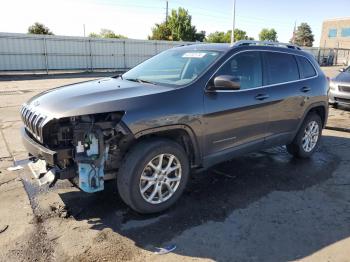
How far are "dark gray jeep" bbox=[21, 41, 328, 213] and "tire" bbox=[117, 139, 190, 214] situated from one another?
0.4 inches

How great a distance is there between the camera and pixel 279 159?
19.2 ft

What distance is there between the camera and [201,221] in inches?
146

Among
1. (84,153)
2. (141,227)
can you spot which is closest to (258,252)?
(141,227)

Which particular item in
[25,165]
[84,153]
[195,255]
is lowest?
[195,255]

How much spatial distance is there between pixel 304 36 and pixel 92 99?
109663 millimetres

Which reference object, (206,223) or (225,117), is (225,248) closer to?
(206,223)

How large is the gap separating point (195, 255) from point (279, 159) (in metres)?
3.21

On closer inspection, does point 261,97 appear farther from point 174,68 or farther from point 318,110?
point 318,110

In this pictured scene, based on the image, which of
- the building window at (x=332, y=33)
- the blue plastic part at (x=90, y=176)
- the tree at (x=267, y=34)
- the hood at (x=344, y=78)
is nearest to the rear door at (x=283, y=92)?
the blue plastic part at (x=90, y=176)

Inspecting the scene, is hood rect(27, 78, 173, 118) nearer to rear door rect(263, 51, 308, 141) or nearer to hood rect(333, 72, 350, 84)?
rear door rect(263, 51, 308, 141)

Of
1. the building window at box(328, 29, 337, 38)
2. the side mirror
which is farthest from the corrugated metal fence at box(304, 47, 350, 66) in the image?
the side mirror

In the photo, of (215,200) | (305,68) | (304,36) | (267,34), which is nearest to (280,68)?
(305,68)

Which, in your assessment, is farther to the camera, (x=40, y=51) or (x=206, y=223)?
(x=40, y=51)

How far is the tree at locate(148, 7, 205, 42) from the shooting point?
5006 centimetres
